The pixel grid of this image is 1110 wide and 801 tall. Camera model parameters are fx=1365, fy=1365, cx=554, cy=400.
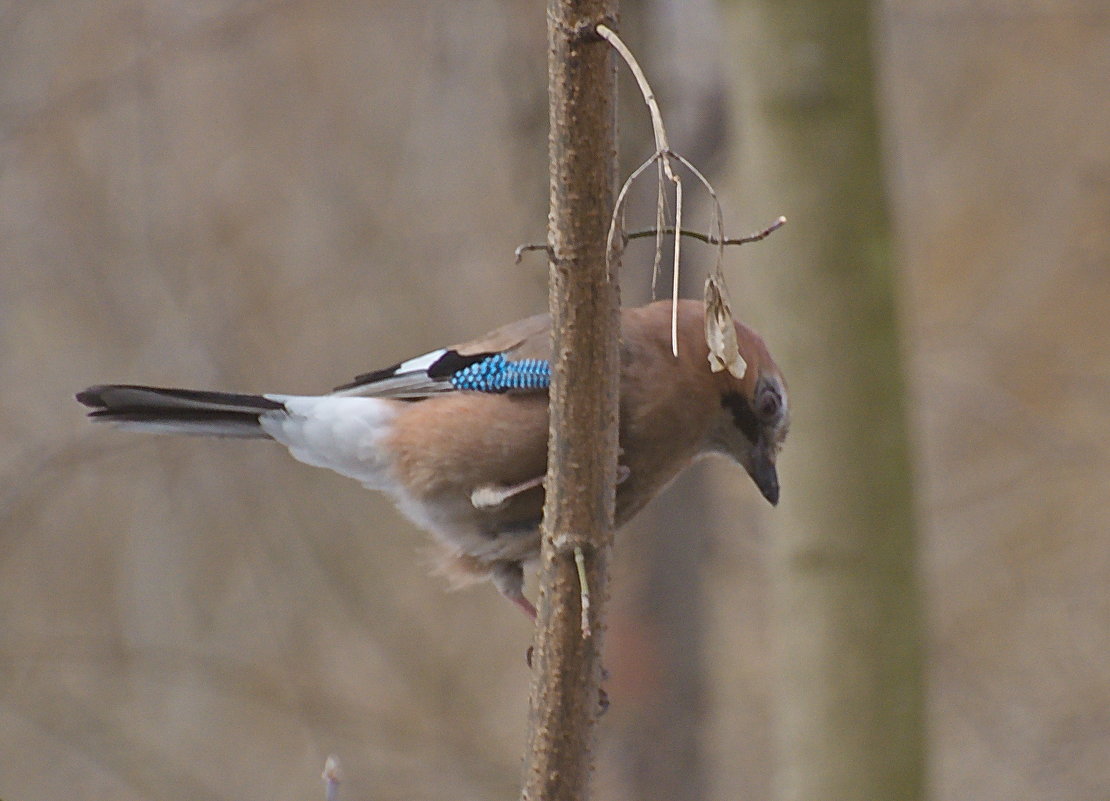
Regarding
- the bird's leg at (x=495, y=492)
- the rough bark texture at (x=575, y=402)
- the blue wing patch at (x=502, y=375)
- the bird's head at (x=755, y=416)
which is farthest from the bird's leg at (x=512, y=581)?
the rough bark texture at (x=575, y=402)

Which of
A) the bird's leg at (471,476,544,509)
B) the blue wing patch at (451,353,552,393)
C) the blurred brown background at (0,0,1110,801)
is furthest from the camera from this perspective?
the blurred brown background at (0,0,1110,801)

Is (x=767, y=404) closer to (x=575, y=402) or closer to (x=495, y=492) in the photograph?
(x=495, y=492)

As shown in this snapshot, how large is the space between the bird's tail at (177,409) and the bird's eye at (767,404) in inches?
58.3

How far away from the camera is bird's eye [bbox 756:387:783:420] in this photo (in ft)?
12.9

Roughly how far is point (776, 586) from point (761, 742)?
4.44m

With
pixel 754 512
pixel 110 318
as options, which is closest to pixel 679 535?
pixel 754 512

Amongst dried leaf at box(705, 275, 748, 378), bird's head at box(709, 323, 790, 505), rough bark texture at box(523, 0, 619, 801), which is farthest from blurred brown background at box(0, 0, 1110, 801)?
dried leaf at box(705, 275, 748, 378)

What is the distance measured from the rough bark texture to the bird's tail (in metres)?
1.75

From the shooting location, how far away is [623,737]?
21.5 ft

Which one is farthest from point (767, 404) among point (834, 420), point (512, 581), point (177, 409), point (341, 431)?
point (177, 409)

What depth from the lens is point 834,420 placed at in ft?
14.8

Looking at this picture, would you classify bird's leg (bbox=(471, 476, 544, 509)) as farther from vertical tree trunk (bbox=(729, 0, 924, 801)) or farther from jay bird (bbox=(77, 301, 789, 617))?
vertical tree trunk (bbox=(729, 0, 924, 801))

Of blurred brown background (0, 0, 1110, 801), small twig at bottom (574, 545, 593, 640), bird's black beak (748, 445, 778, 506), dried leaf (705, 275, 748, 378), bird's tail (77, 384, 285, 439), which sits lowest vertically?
small twig at bottom (574, 545, 593, 640)

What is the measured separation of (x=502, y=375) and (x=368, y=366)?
5.15 m
